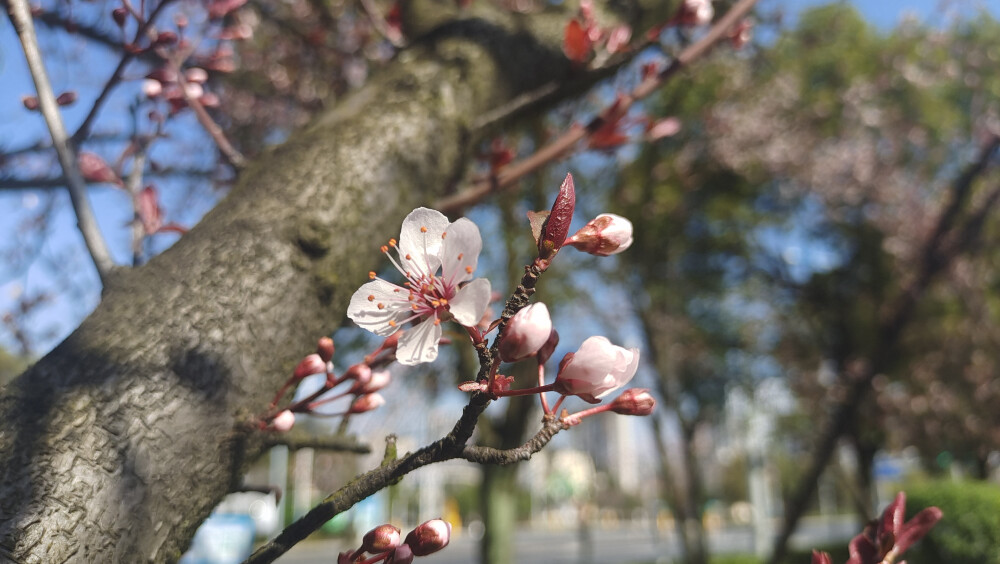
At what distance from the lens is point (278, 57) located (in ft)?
13.5

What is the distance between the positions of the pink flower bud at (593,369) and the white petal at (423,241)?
7.6 inches

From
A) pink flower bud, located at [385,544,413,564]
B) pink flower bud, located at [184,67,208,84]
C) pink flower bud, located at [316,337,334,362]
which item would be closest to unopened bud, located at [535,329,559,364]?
pink flower bud, located at [385,544,413,564]

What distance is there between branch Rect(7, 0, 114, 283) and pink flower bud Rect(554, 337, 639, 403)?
0.74m

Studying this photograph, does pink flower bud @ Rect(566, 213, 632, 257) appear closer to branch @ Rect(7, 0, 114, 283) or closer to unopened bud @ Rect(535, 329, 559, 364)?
unopened bud @ Rect(535, 329, 559, 364)

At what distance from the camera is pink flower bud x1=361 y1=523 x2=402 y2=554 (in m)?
0.70

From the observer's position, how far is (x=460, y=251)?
25.7 inches

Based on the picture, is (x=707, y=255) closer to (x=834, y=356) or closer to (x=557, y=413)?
(x=834, y=356)

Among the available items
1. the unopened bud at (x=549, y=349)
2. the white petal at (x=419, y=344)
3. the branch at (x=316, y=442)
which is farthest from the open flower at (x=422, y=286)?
the branch at (x=316, y=442)

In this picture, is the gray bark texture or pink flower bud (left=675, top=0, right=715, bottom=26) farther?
pink flower bud (left=675, top=0, right=715, bottom=26)

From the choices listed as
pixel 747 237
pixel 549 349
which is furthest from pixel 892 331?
pixel 747 237

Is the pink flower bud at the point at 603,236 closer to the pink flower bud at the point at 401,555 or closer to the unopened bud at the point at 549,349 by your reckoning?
the unopened bud at the point at 549,349

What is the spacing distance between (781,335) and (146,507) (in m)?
13.3

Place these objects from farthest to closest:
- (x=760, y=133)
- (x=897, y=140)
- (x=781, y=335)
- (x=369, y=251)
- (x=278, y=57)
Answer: (x=781, y=335) < (x=897, y=140) < (x=760, y=133) < (x=278, y=57) < (x=369, y=251)

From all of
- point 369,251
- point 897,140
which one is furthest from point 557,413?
point 897,140
